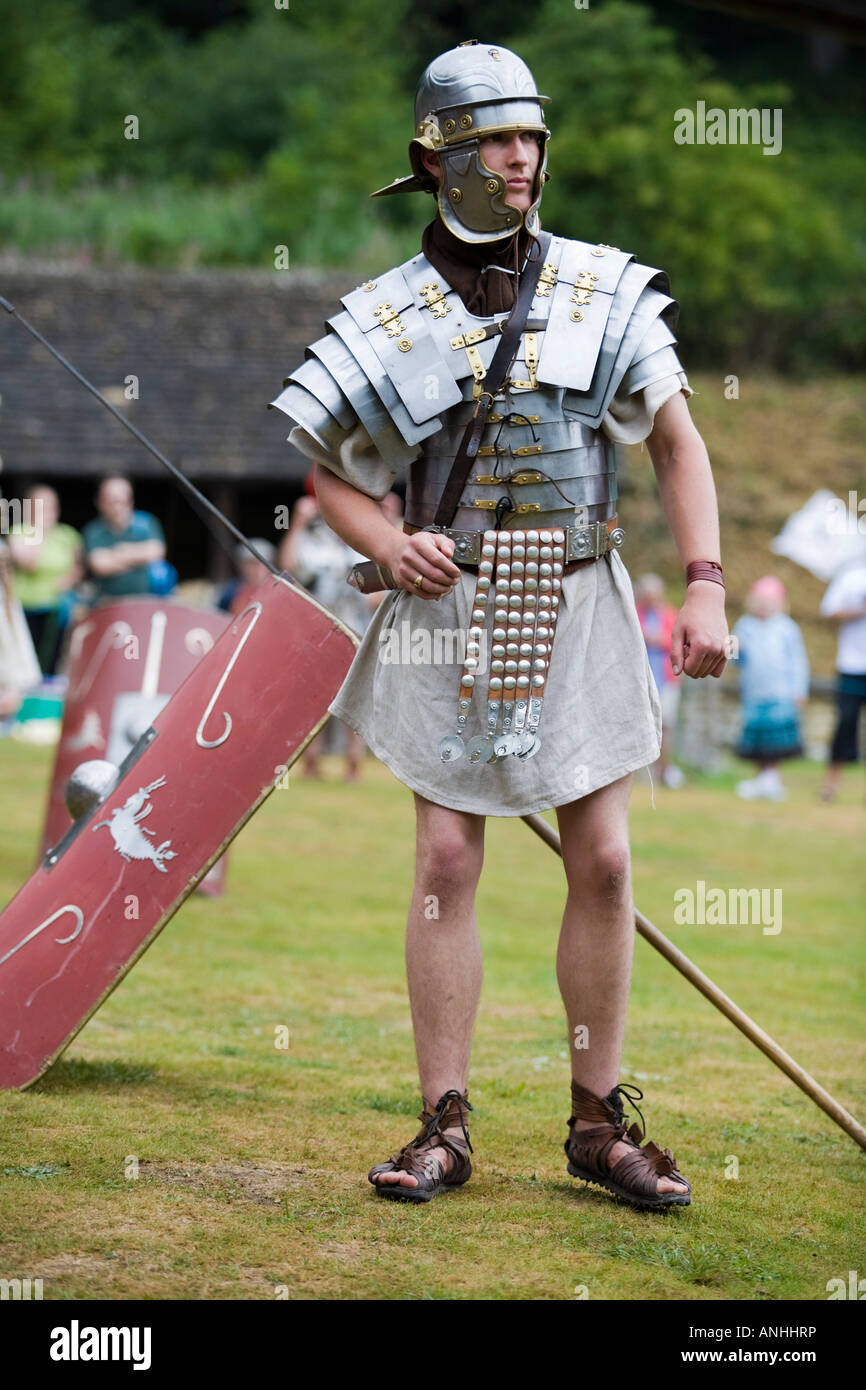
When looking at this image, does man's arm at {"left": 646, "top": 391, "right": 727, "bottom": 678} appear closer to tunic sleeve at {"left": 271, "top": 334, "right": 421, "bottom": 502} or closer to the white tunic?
the white tunic

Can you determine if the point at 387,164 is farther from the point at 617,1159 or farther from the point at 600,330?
the point at 617,1159

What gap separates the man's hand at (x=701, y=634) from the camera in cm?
325

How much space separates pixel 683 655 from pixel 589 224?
36.8 m

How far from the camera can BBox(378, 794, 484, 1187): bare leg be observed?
3330 mm

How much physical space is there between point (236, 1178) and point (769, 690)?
11061mm

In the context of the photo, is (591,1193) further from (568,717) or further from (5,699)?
(5,699)

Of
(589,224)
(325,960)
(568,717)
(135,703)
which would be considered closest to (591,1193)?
(568,717)

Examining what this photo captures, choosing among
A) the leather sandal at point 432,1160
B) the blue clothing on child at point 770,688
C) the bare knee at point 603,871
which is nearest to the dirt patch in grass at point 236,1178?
the leather sandal at point 432,1160

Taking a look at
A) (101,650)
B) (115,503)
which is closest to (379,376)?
(101,650)

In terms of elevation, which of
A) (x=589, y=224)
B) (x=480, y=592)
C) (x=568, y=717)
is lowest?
(x=568, y=717)
